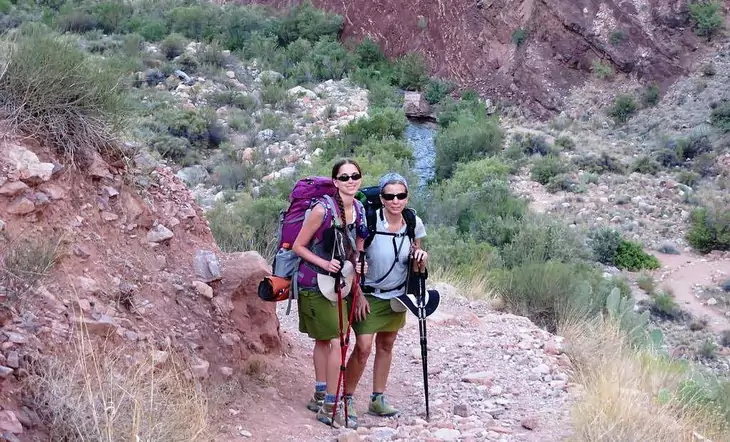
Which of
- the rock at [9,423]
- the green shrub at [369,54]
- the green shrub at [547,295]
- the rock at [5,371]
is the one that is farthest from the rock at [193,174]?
the rock at [9,423]

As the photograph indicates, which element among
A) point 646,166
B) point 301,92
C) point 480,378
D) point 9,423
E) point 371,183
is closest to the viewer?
point 9,423

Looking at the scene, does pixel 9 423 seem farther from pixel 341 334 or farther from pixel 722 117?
pixel 722 117

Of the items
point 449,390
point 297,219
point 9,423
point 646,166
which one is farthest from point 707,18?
point 9,423

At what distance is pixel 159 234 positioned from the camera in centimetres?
511

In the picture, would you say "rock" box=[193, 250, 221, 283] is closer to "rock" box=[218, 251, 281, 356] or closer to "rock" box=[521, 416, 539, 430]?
"rock" box=[218, 251, 281, 356]

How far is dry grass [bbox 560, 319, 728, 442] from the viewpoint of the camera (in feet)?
14.1

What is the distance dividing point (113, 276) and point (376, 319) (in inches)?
58.6

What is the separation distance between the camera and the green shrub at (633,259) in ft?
48.6

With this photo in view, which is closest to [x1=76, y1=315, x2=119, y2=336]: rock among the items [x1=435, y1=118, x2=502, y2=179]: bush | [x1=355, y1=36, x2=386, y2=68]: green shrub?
[x1=435, y1=118, x2=502, y2=179]: bush

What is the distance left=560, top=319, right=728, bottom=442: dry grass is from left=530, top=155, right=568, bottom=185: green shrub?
491 inches

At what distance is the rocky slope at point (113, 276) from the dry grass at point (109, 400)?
0.07 meters

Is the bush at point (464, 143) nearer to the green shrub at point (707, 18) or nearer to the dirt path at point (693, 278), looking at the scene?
the dirt path at point (693, 278)

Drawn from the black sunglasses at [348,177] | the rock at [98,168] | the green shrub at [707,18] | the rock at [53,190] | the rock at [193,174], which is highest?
the green shrub at [707,18]

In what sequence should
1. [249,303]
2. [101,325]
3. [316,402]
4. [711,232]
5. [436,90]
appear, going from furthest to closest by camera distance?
[436,90]
[711,232]
[249,303]
[316,402]
[101,325]
